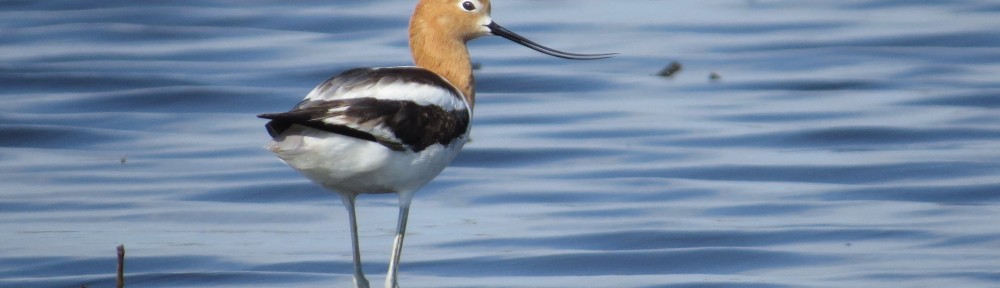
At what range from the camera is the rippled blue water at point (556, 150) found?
10.4 m

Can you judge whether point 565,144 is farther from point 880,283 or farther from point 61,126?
point 880,283

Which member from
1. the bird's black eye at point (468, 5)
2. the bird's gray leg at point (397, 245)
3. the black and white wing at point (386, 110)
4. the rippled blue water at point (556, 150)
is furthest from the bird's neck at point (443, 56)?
the rippled blue water at point (556, 150)

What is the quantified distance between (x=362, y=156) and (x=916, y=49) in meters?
11.5

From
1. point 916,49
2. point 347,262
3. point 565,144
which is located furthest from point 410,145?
point 916,49

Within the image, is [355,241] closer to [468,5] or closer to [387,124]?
[387,124]

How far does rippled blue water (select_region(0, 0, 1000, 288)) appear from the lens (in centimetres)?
1042

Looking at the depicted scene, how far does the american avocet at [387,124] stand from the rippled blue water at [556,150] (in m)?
1.31

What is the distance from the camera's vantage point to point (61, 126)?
50.8 feet

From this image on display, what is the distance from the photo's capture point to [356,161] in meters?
7.95

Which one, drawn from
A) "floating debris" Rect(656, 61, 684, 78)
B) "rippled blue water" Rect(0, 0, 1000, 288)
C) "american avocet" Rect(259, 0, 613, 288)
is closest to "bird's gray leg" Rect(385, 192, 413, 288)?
"american avocet" Rect(259, 0, 613, 288)

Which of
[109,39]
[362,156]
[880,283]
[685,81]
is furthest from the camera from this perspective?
[109,39]

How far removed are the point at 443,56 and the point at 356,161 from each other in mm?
1243

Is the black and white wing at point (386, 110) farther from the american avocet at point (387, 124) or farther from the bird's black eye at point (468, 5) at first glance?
the bird's black eye at point (468, 5)

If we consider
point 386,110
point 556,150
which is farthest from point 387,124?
point 556,150
